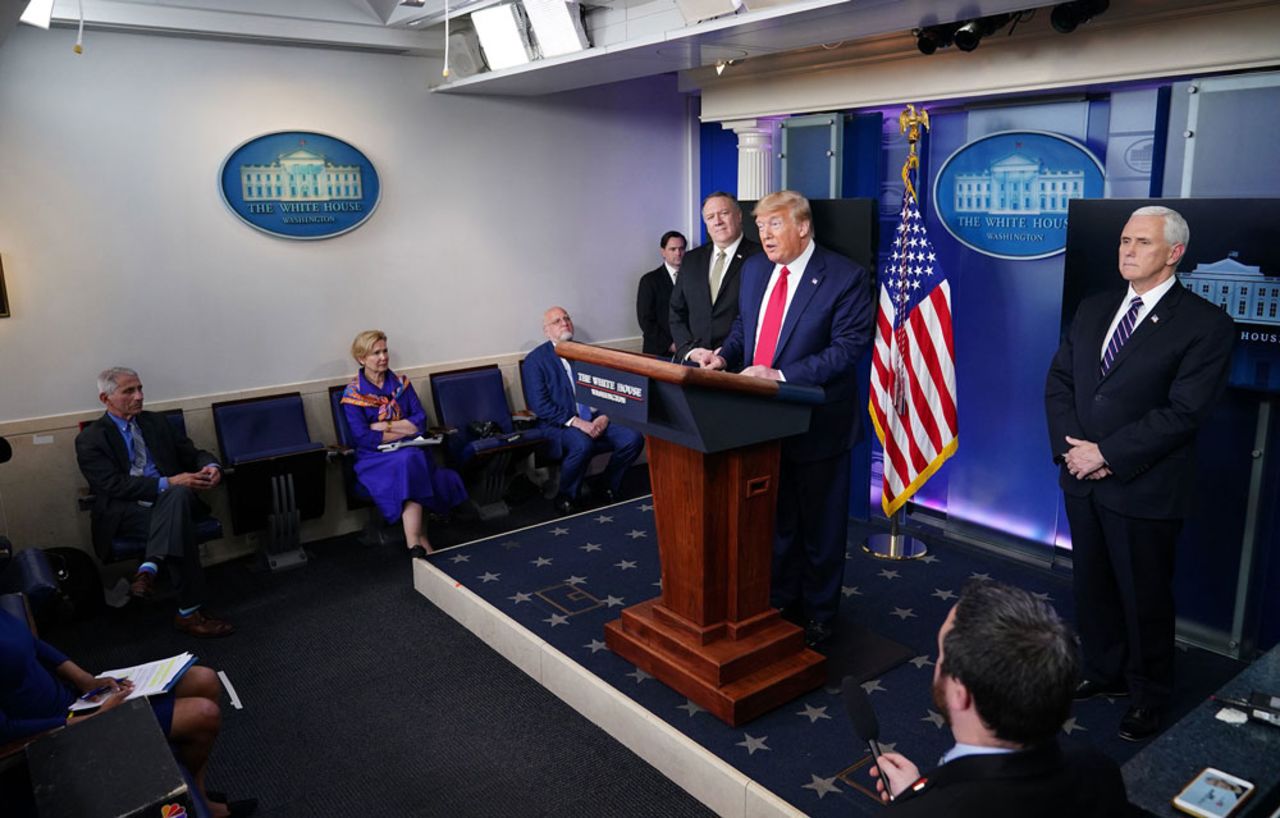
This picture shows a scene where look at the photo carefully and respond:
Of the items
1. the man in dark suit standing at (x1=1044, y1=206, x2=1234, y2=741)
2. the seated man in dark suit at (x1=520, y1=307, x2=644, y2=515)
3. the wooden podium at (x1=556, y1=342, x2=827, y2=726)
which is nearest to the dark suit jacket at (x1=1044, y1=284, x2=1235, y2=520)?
the man in dark suit standing at (x1=1044, y1=206, x2=1234, y2=741)

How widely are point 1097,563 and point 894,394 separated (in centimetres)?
173

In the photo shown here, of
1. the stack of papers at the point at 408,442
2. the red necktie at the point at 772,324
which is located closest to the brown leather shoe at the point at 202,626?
the stack of papers at the point at 408,442

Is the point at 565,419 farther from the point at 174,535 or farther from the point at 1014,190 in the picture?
the point at 1014,190

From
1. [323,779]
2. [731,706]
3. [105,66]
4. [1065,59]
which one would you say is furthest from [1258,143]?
[105,66]

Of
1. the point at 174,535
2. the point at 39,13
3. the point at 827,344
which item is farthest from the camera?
the point at 174,535

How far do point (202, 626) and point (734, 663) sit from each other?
109 inches

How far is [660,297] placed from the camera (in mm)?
7027

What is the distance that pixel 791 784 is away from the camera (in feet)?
10.4

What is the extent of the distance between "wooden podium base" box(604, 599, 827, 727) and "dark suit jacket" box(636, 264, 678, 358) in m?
3.44

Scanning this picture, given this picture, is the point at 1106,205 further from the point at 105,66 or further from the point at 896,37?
the point at 105,66

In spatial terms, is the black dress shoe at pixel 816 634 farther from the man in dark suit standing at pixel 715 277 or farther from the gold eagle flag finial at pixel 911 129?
the gold eagle flag finial at pixel 911 129

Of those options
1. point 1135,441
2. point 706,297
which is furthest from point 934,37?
point 1135,441

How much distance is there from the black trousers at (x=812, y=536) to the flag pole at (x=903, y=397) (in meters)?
1.12

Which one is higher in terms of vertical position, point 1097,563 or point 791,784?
point 1097,563
